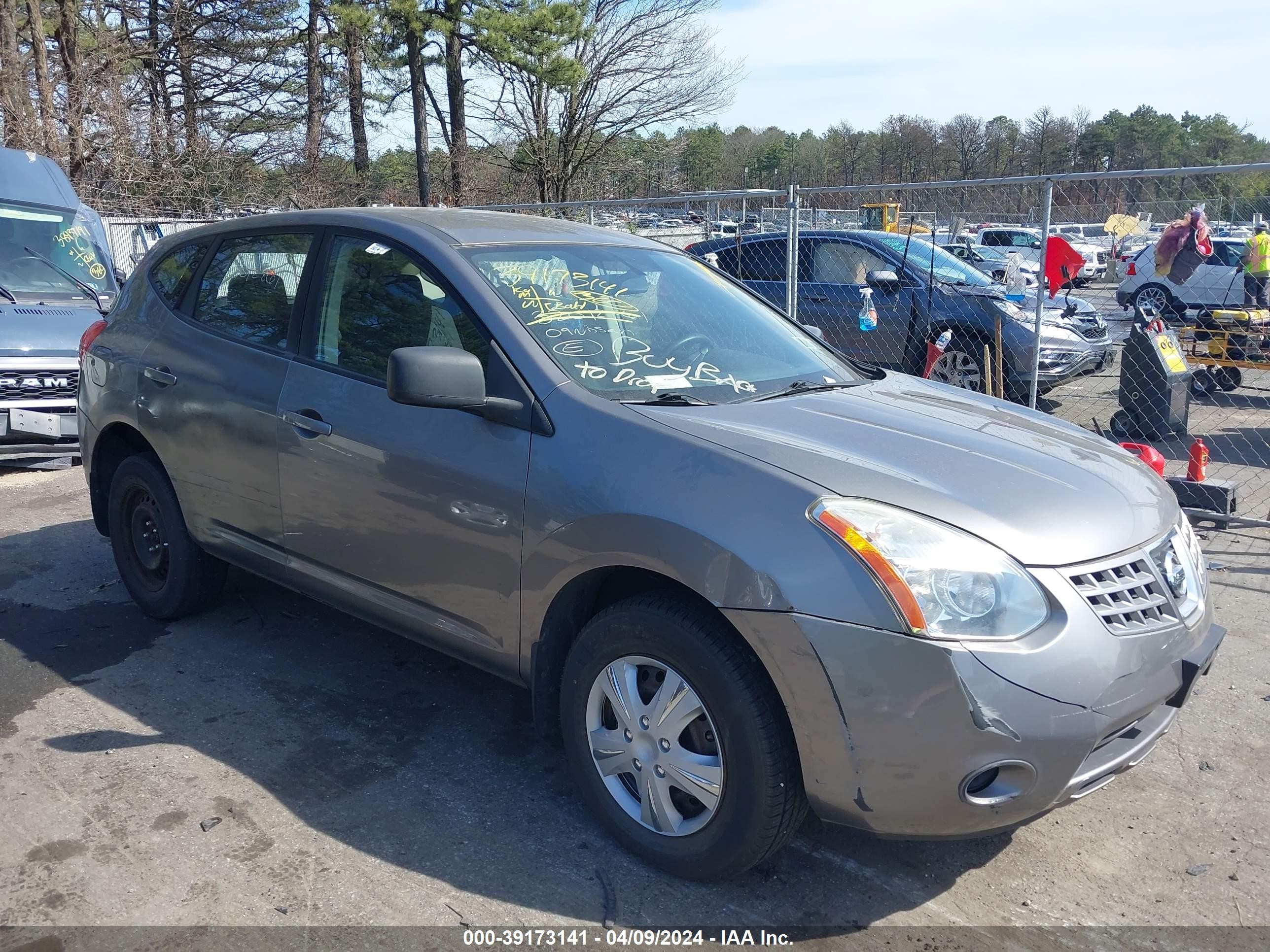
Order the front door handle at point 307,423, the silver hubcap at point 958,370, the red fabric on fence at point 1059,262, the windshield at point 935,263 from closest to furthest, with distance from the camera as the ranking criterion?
the front door handle at point 307,423
the red fabric on fence at point 1059,262
the silver hubcap at point 958,370
the windshield at point 935,263

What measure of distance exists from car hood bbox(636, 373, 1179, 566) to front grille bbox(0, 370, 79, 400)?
630 centimetres

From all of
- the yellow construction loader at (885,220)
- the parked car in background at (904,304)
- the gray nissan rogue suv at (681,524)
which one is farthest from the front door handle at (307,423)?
the yellow construction loader at (885,220)

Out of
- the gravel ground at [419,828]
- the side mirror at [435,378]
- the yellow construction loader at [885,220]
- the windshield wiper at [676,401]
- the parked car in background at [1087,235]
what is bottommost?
the gravel ground at [419,828]

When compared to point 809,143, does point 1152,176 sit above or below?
below

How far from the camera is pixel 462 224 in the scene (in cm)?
383

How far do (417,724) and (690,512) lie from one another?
1.72 meters

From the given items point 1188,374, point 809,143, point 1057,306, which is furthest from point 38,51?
point 809,143

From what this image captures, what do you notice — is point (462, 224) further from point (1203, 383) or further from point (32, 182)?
point (1203, 383)

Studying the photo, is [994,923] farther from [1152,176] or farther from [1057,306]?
[1057,306]

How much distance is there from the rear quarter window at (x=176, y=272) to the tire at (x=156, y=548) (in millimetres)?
743

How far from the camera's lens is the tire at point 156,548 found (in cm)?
452

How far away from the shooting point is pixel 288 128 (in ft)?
93.9

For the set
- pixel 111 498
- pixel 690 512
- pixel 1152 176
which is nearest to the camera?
pixel 690 512

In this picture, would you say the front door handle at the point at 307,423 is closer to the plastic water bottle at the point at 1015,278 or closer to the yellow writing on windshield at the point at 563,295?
the yellow writing on windshield at the point at 563,295
